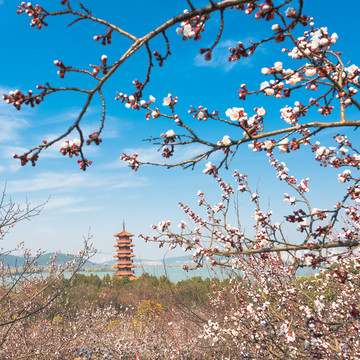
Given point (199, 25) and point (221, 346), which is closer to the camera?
point (199, 25)

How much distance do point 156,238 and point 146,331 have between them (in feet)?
31.8

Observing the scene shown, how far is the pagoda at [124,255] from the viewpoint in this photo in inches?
2084

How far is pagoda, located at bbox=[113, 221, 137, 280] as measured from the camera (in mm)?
52938

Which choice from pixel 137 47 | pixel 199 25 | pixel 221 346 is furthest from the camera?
pixel 221 346

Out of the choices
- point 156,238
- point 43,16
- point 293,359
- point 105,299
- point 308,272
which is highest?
point 43,16

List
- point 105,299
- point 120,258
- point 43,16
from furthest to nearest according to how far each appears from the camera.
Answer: point 120,258
point 105,299
point 43,16

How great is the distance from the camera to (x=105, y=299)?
24.4 meters

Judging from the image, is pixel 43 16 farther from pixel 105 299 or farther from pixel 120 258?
pixel 120 258

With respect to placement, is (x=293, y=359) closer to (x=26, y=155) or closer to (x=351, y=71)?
(x=351, y=71)

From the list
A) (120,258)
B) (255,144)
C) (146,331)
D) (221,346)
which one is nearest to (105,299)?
(146,331)

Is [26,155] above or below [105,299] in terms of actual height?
above

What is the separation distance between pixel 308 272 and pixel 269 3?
31.4 ft

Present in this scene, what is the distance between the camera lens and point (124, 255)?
54.0 meters

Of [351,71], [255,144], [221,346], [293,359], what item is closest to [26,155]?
[255,144]
